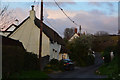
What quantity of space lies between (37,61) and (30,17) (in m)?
12.9

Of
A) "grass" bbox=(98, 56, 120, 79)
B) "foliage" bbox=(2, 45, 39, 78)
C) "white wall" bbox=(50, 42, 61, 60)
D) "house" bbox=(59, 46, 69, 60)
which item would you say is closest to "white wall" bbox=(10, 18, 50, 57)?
"white wall" bbox=(50, 42, 61, 60)

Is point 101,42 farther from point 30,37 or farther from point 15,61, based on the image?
point 15,61

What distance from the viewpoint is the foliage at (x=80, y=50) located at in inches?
1489

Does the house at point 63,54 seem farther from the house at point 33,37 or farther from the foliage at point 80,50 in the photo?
the house at point 33,37

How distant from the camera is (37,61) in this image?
1919 cm

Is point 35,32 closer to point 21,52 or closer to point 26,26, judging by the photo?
point 26,26

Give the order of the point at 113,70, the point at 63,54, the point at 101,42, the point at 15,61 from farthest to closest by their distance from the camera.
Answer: the point at 101,42, the point at 63,54, the point at 113,70, the point at 15,61

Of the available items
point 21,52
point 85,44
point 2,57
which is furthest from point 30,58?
point 85,44

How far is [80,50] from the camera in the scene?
38781 mm

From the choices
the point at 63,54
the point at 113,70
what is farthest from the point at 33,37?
the point at 113,70

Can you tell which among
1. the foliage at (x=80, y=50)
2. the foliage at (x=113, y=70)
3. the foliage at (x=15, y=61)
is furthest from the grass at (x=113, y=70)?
the foliage at (x=80, y=50)

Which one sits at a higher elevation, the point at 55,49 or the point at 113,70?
the point at 55,49

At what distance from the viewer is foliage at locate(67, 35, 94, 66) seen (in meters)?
37.8

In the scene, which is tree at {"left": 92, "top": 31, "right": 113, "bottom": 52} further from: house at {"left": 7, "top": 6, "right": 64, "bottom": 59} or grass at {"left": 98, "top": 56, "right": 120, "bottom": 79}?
grass at {"left": 98, "top": 56, "right": 120, "bottom": 79}
